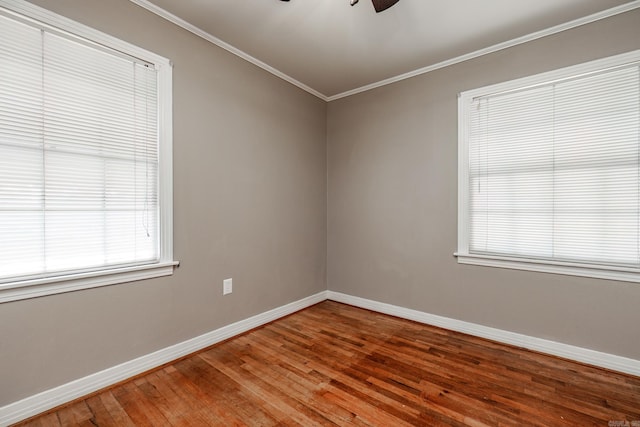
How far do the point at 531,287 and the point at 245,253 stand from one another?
2.51 metres

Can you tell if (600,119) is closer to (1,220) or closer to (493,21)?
(493,21)

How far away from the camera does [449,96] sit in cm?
275

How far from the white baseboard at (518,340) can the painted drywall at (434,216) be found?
0.05 meters

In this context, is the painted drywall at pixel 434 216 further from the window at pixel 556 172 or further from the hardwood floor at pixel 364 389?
the hardwood floor at pixel 364 389

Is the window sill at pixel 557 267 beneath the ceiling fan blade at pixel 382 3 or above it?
beneath

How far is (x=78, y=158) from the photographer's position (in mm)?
1745

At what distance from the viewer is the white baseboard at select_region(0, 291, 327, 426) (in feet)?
5.04

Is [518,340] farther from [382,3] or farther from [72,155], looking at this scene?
[72,155]

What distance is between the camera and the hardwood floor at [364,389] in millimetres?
1575

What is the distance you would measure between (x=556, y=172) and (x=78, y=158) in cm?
343

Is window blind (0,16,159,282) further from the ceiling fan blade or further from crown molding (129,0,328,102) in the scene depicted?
the ceiling fan blade

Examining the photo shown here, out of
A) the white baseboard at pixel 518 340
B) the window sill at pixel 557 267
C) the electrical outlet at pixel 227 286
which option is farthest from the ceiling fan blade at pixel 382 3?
the white baseboard at pixel 518 340

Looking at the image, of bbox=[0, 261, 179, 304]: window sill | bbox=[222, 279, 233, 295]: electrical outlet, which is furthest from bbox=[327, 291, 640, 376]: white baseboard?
bbox=[0, 261, 179, 304]: window sill

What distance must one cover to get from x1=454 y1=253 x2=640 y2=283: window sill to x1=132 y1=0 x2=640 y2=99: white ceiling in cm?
186
